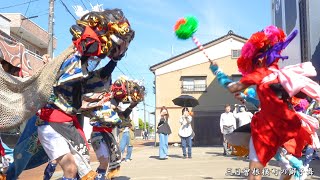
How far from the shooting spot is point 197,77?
87.7 ft

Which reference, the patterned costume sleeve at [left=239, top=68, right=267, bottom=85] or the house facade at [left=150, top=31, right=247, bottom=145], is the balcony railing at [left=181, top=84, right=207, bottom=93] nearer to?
the house facade at [left=150, top=31, right=247, bottom=145]

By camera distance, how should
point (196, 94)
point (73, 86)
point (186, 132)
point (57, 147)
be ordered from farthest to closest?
point (196, 94)
point (186, 132)
point (73, 86)
point (57, 147)

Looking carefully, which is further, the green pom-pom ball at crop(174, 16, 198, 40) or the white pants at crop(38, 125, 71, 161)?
the green pom-pom ball at crop(174, 16, 198, 40)

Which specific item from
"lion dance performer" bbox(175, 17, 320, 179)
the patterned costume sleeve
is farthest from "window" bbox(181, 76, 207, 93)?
the patterned costume sleeve

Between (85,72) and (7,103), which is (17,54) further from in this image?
(7,103)

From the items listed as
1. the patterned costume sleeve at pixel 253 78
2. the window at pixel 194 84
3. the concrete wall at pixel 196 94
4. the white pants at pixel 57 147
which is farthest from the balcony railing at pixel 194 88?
the white pants at pixel 57 147

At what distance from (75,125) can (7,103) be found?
994 millimetres

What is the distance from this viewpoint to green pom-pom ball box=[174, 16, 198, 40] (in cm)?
467

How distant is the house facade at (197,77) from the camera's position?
2636 cm

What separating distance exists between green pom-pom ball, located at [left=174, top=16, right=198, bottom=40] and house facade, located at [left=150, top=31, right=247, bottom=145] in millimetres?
21312

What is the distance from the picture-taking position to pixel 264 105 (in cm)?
408

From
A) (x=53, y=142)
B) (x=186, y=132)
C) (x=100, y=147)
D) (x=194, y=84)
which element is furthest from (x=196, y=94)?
(x=53, y=142)

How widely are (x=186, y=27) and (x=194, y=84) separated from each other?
72.8 feet

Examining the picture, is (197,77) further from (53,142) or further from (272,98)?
(53,142)
